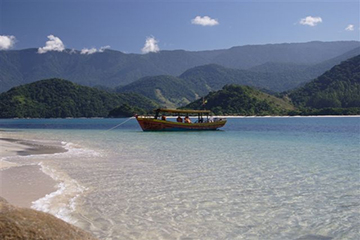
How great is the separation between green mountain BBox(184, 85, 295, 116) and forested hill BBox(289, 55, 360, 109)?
545 inches

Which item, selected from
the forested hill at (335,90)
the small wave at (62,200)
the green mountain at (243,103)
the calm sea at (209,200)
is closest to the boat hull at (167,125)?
the calm sea at (209,200)

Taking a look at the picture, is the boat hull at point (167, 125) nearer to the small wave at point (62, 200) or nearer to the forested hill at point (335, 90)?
the small wave at point (62, 200)

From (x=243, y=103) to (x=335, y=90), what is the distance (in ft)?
157

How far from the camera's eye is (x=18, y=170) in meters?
13.8

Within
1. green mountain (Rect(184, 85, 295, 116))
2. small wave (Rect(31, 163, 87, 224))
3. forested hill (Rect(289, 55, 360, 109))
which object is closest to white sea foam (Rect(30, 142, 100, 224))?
small wave (Rect(31, 163, 87, 224))

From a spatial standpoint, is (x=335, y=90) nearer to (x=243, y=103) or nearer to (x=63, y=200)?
(x=243, y=103)

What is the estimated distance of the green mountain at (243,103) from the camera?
150500 mm

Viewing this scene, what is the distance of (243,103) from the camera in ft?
511

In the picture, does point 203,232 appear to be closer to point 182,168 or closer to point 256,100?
point 182,168

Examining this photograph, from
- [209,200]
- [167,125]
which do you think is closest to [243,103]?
[167,125]

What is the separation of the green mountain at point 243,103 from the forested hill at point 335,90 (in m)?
13.8

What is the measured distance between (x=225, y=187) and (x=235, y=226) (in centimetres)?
374

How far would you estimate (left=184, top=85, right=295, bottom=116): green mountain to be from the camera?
494ft

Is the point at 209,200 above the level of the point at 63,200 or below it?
below
